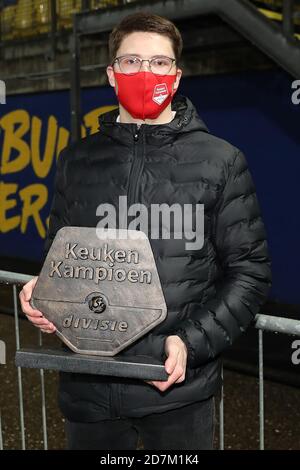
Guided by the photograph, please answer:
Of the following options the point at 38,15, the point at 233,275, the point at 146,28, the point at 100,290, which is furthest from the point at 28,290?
the point at 38,15

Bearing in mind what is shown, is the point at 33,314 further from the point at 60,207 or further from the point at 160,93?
the point at 160,93

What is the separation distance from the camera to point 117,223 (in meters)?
1.84

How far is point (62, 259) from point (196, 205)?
44cm

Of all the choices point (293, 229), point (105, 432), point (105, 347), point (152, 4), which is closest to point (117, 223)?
point (105, 347)

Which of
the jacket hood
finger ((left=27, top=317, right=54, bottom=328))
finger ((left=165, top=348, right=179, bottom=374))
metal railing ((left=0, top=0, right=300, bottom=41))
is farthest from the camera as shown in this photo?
metal railing ((left=0, top=0, right=300, bottom=41))

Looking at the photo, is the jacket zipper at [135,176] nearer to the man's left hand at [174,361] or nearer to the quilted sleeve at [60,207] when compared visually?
the quilted sleeve at [60,207]

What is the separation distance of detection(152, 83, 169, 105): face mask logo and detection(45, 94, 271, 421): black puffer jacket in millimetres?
71

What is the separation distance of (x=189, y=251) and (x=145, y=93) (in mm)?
511

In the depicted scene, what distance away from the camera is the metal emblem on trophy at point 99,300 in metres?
1.64

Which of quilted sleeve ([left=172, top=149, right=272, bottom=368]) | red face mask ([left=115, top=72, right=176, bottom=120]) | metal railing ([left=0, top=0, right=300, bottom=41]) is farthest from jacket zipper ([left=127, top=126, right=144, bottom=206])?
metal railing ([left=0, top=0, right=300, bottom=41])

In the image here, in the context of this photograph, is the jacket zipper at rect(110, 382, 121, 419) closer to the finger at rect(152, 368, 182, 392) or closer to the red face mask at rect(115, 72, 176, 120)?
the finger at rect(152, 368, 182, 392)

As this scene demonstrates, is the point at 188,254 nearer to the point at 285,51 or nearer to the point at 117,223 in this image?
the point at 117,223

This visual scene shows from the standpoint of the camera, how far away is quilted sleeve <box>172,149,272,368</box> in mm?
1729

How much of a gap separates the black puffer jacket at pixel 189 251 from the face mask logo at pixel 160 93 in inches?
2.8
